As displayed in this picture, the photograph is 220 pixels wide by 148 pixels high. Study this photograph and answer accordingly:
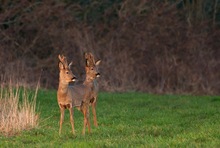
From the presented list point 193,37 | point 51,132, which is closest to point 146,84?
point 193,37

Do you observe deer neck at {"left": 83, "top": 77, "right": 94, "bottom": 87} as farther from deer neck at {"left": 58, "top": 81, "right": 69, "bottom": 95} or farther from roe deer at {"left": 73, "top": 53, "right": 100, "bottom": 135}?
deer neck at {"left": 58, "top": 81, "right": 69, "bottom": 95}

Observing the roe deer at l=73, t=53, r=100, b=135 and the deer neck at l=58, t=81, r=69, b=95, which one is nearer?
the deer neck at l=58, t=81, r=69, b=95

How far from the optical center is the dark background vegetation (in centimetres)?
2566

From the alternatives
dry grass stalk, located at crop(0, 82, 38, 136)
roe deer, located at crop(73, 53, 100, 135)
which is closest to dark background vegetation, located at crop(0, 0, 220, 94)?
dry grass stalk, located at crop(0, 82, 38, 136)

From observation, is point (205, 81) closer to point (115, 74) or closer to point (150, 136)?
point (115, 74)

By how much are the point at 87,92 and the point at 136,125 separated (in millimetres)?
1308

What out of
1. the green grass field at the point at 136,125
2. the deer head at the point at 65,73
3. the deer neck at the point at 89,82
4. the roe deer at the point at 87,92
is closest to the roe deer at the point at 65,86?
the deer head at the point at 65,73

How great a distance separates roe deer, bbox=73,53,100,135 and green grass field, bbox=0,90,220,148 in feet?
1.25

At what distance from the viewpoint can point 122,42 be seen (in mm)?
27375

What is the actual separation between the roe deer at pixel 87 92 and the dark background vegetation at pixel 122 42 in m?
11.0

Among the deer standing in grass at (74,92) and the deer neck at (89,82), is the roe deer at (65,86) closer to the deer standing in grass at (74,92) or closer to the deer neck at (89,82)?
the deer standing in grass at (74,92)

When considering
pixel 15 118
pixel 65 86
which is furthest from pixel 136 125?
pixel 15 118

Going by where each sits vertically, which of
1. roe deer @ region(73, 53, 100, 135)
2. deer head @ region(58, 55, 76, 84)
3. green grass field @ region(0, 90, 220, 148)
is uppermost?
deer head @ region(58, 55, 76, 84)

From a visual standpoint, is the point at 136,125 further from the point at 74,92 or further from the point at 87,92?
the point at 74,92
